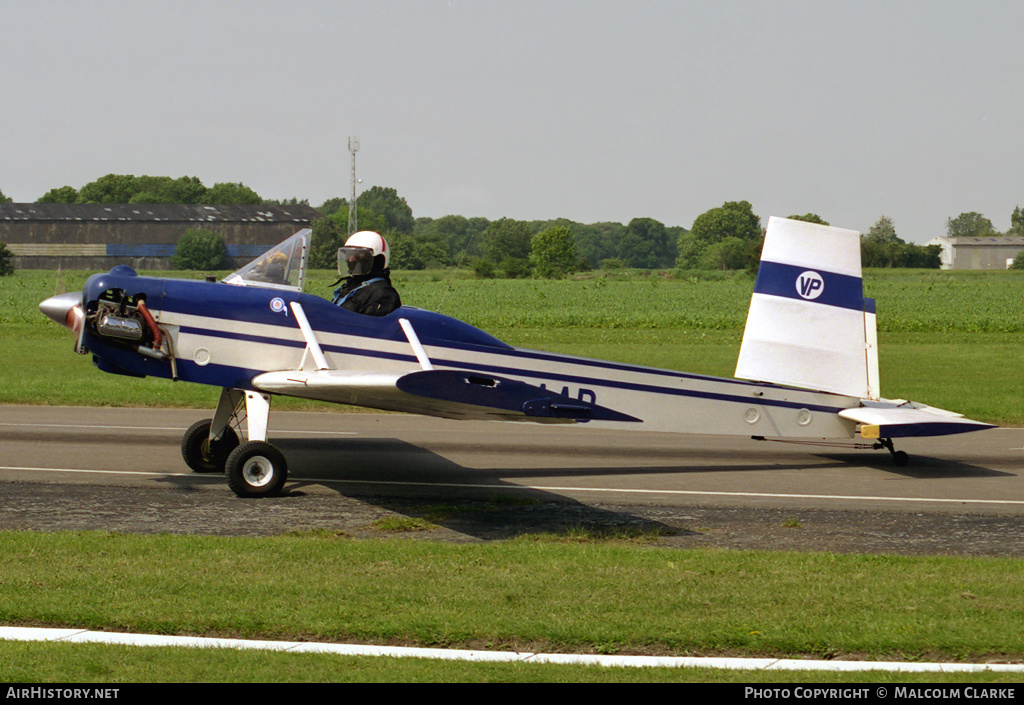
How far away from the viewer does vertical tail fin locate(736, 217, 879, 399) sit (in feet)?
41.5

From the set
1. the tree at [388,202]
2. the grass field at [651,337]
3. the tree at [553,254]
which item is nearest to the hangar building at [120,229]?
the tree at [553,254]

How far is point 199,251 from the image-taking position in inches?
4222

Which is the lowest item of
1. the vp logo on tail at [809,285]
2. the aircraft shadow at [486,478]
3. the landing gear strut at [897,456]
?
the aircraft shadow at [486,478]

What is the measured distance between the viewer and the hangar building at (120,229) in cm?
12275

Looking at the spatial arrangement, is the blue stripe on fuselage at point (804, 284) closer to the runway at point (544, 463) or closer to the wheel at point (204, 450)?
the runway at point (544, 463)

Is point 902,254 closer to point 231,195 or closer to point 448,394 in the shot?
point 231,195

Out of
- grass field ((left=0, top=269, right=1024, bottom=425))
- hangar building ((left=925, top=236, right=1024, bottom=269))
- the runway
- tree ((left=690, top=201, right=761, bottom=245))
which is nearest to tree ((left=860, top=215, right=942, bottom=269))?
tree ((left=690, top=201, right=761, bottom=245))

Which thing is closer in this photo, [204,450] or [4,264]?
[204,450]

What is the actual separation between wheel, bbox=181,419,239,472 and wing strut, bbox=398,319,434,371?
2.62 m

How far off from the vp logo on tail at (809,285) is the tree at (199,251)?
3664 inches

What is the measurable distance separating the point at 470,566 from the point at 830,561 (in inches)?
108

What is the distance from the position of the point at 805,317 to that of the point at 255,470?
21.6ft

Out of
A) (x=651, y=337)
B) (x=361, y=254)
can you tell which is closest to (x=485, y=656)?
(x=361, y=254)
